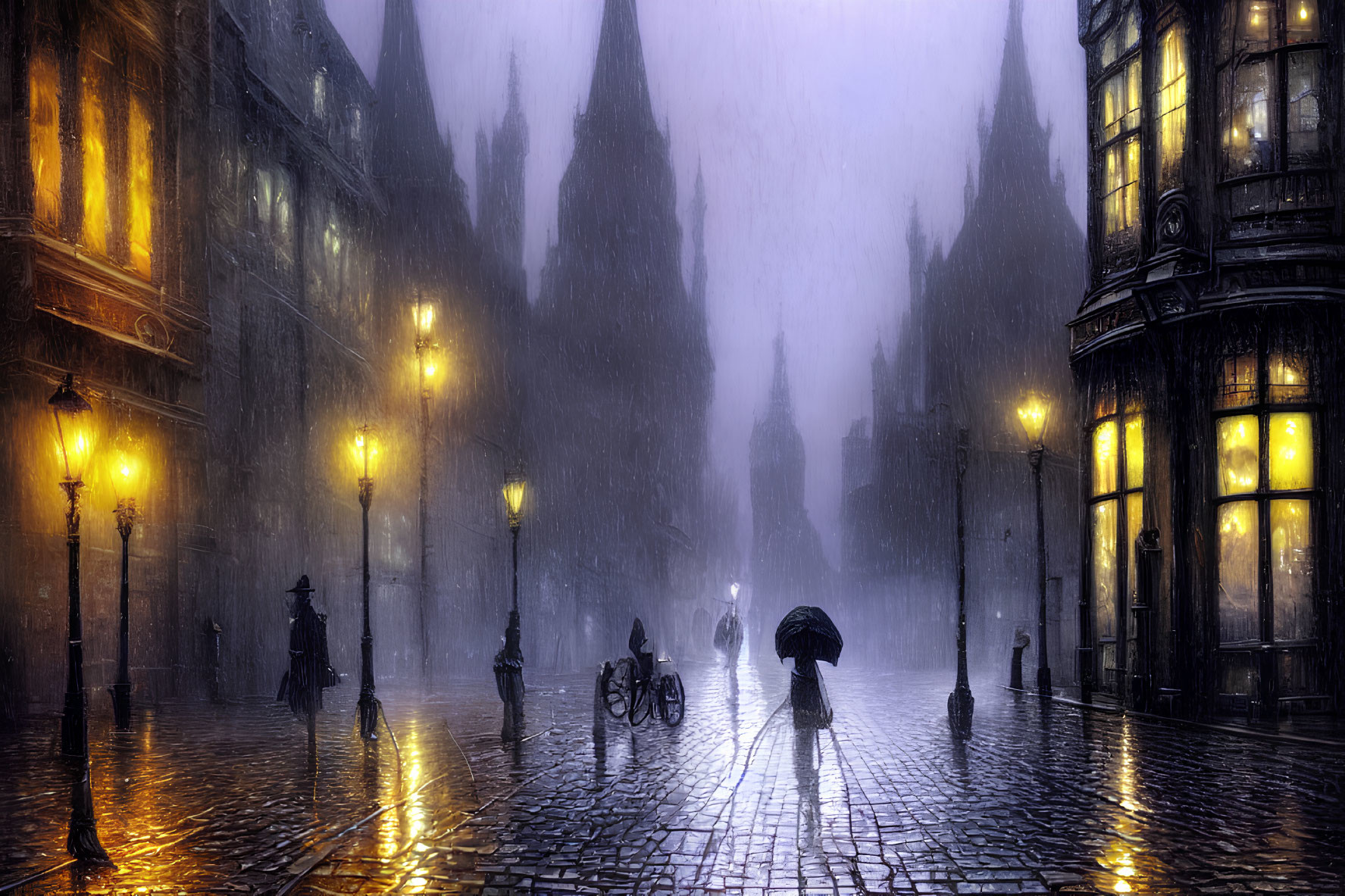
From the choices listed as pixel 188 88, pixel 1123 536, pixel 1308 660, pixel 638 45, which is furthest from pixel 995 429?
pixel 638 45

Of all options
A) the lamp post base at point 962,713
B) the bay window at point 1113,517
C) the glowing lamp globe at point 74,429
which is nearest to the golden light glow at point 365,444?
the glowing lamp globe at point 74,429

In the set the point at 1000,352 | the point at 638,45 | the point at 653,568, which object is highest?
the point at 638,45

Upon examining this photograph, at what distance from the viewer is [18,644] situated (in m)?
17.6

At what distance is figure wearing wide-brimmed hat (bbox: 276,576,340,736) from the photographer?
13680mm

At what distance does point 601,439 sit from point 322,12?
28.5 m

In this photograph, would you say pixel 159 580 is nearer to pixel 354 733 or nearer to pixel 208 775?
pixel 354 733

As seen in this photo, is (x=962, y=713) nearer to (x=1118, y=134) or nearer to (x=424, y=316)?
(x=1118, y=134)

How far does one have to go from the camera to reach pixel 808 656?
48.0 ft

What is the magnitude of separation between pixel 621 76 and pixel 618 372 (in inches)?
1193

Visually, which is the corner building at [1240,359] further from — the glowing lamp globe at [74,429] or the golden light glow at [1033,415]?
Result: the glowing lamp globe at [74,429]

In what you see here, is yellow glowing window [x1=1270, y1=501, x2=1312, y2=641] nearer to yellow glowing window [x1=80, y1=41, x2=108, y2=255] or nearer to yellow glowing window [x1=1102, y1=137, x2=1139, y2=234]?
yellow glowing window [x1=1102, y1=137, x2=1139, y2=234]

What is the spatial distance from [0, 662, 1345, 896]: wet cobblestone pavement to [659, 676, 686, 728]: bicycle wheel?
469 millimetres

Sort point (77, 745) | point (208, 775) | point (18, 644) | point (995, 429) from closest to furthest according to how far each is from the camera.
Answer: point (77, 745) → point (208, 775) → point (18, 644) → point (995, 429)

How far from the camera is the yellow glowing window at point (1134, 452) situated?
64.2 feet
